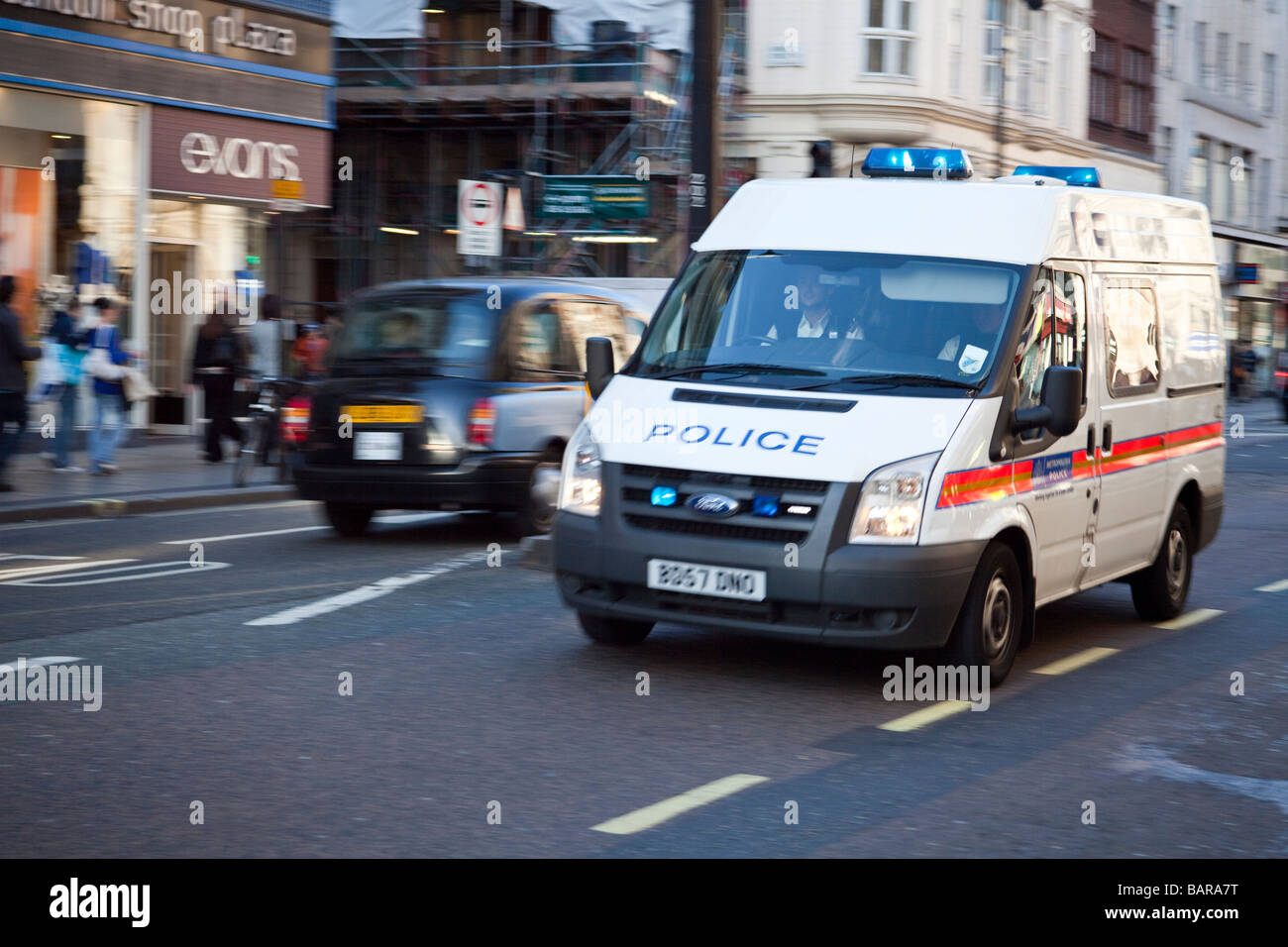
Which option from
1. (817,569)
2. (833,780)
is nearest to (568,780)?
(833,780)

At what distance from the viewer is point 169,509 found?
15500 mm

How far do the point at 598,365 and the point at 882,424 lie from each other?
186 cm

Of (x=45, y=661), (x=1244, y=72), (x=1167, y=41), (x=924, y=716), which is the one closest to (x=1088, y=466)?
(x=924, y=716)

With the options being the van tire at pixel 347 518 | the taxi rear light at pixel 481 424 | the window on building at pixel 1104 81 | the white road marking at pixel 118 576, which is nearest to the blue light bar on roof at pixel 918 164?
the taxi rear light at pixel 481 424

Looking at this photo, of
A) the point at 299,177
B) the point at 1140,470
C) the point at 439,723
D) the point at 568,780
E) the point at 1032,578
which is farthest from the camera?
the point at 299,177

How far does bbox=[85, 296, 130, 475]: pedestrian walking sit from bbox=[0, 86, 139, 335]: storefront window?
9.03 ft

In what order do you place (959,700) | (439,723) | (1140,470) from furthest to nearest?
1. (1140,470)
2. (959,700)
3. (439,723)

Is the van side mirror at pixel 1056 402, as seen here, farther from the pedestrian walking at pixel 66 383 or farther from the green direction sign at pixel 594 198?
the green direction sign at pixel 594 198

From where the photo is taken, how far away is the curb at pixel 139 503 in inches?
564

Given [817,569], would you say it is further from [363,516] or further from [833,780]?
[363,516]

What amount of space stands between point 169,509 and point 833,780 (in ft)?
34.3

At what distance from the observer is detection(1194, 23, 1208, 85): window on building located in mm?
55344

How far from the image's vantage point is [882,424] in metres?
7.52

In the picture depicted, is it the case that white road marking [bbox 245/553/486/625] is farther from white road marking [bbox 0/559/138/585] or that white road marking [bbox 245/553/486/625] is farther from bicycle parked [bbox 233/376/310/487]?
bicycle parked [bbox 233/376/310/487]
